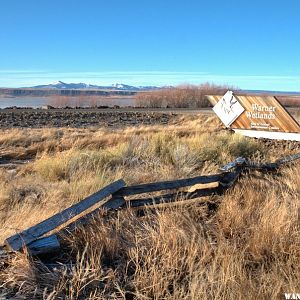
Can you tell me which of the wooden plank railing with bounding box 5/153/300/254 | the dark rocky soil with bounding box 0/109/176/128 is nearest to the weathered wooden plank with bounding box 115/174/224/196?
the wooden plank railing with bounding box 5/153/300/254

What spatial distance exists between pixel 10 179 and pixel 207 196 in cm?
443

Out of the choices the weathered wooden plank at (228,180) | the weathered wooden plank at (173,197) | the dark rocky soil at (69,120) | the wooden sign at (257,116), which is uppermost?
the wooden sign at (257,116)

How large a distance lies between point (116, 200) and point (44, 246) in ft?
4.55

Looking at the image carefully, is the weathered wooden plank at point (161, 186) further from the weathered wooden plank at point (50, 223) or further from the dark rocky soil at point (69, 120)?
the dark rocky soil at point (69, 120)

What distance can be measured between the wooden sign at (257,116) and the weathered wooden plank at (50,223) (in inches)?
381

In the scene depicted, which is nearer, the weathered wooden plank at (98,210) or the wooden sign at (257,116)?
the weathered wooden plank at (98,210)

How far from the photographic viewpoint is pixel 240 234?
17.2 feet

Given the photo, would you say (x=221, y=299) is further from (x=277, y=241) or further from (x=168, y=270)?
(x=277, y=241)

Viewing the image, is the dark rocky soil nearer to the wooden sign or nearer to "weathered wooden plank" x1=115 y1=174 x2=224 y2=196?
the wooden sign

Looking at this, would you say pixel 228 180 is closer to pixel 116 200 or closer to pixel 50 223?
pixel 116 200

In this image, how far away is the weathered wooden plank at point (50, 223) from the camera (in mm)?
4152

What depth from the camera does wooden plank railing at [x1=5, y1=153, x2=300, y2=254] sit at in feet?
14.0

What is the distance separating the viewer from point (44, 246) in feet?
14.0

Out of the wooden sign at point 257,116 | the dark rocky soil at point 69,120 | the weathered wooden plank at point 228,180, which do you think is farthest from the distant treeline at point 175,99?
the weathered wooden plank at point 228,180
